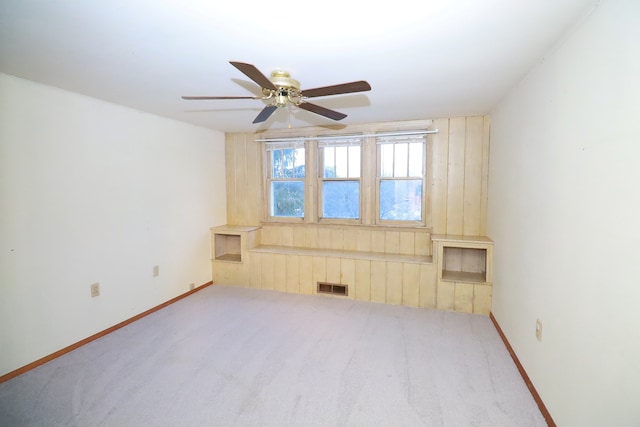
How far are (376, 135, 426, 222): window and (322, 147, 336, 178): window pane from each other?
25.2 inches

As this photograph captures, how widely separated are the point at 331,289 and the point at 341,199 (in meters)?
1.24

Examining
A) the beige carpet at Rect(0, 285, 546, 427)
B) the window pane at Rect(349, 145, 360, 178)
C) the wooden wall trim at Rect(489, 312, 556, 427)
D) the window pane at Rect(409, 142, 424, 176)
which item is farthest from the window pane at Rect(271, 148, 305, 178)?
the wooden wall trim at Rect(489, 312, 556, 427)

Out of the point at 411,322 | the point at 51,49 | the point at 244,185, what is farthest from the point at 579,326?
the point at 244,185

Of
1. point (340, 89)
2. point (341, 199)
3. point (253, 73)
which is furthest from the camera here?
point (341, 199)

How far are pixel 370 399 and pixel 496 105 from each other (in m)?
2.97

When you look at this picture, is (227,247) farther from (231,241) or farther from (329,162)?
(329,162)

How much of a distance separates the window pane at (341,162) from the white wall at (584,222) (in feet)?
7.14

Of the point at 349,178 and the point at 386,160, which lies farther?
the point at 349,178

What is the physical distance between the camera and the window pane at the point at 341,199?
4117 mm

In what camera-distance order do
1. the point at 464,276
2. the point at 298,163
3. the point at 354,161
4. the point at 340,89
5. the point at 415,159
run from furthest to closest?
the point at 298,163 → the point at 354,161 → the point at 415,159 → the point at 464,276 → the point at 340,89

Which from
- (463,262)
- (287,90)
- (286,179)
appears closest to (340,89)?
(287,90)

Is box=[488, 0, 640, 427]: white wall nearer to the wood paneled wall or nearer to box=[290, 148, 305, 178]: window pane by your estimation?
the wood paneled wall

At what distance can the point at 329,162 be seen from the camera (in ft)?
13.8

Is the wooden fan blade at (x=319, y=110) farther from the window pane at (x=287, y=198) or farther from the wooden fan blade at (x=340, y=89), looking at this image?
the window pane at (x=287, y=198)
